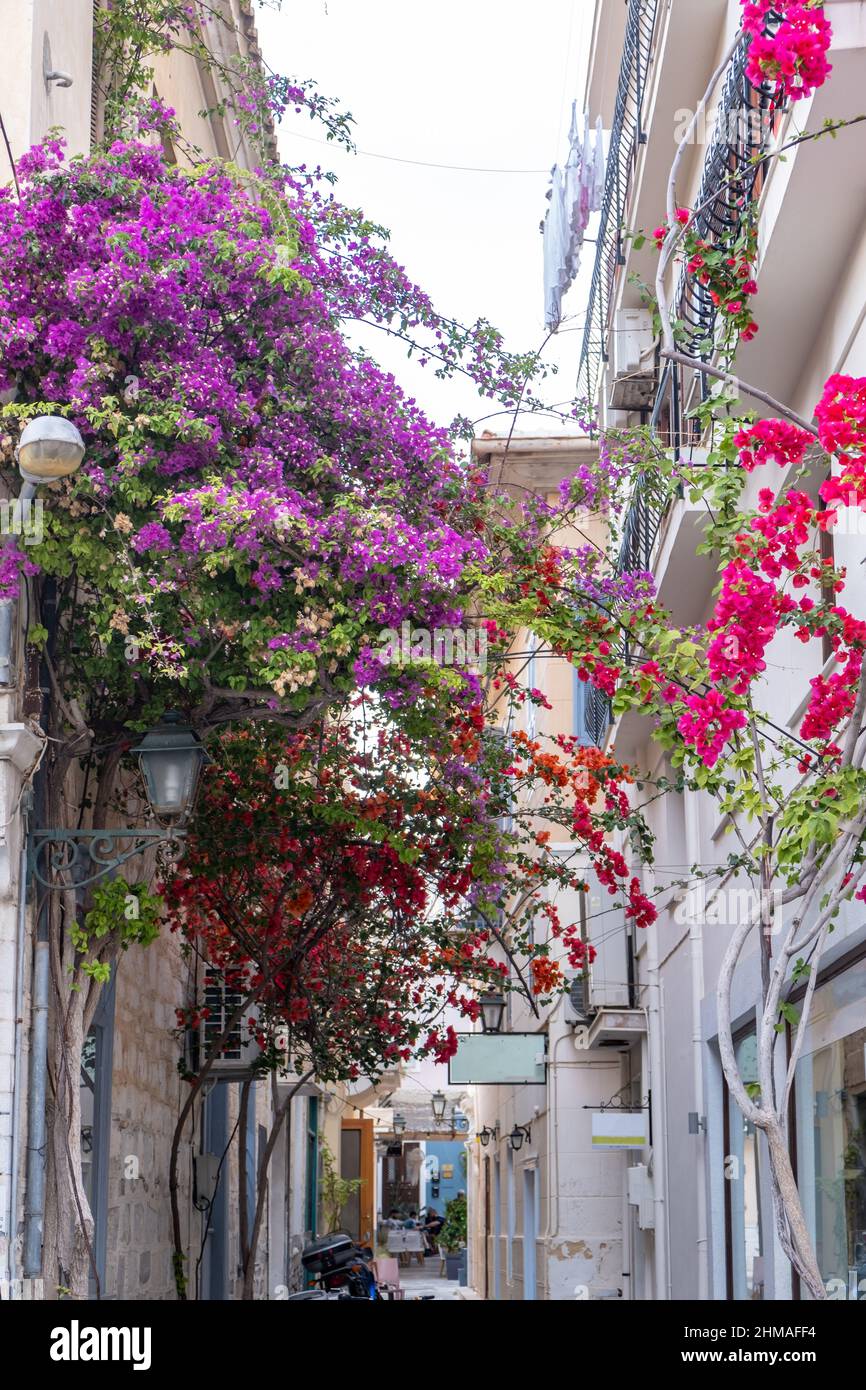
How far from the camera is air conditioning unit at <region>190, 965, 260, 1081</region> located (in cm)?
1388

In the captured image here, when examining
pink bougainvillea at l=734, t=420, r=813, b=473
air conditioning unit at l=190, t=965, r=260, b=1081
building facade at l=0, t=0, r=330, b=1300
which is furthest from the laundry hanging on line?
pink bougainvillea at l=734, t=420, r=813, b=473

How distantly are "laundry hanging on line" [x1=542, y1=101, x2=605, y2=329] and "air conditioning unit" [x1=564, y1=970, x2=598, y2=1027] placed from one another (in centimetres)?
664

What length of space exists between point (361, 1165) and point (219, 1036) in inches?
1332

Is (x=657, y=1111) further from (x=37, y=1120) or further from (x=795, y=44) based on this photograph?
(x=795, y=44)

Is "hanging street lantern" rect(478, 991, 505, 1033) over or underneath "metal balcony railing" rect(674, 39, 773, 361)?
underneath

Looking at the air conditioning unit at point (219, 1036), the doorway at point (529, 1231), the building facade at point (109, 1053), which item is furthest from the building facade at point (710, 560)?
the doorway at point (529, 1231)

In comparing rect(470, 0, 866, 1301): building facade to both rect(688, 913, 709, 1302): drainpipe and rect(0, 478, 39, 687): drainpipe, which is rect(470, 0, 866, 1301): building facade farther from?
rect(0, 478, 39, 687): drainpipe

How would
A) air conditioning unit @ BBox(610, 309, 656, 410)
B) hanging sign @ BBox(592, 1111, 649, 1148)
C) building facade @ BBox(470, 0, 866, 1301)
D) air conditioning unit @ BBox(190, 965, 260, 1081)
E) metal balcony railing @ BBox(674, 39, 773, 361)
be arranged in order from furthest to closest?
hanging sign @ BBox(592, 1111, 649, 1148) < air conditioning unit @ BBox(610, 309, 656, 410) < air conditioning unit @ BBox(190, 965, 260, 1081) < metal balcony railing @ BBox(674, 39, 773, 361) < building facade @ BBox(470, 0, 866, 1301)

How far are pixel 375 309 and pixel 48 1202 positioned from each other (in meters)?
5.08

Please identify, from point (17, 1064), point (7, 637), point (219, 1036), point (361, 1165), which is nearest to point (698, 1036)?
point (219, 1036)

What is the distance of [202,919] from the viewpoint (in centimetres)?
1415

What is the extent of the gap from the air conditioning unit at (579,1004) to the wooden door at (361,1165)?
Answer: 1054 inches
